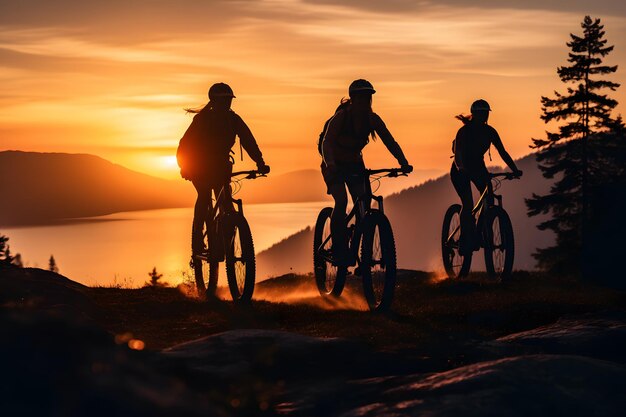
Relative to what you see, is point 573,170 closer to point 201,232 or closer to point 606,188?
point 606,188

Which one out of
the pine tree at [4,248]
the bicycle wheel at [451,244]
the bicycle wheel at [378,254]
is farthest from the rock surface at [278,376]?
the pine tree at [4,248]

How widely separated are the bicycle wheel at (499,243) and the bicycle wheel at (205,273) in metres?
5.46

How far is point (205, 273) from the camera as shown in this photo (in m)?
13.9

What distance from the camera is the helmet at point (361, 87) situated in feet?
37.6

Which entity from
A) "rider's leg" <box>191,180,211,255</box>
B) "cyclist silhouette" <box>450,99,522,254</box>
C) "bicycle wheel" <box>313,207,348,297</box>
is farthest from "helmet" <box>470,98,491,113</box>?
"rider's leg" <box>191,180,211,255</box>

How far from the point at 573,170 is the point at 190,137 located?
32699mm

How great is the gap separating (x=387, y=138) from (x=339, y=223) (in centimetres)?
153

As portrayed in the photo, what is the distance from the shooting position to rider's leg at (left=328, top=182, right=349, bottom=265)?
39.9 feet

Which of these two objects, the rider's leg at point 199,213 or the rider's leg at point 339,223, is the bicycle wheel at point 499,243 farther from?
the rider's leg at point 199,213

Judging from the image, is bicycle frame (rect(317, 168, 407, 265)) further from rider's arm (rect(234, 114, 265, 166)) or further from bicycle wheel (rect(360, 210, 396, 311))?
rider's arm (rect(234, 114, 265, 166))

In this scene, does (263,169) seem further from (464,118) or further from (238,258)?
(464,118)

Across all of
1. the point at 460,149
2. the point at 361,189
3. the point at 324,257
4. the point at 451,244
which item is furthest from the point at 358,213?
Answer: the point at 451,244

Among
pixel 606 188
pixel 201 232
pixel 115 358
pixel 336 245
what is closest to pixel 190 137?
pixel 201 232

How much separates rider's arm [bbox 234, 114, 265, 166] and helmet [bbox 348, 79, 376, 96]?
2018 millimetres
